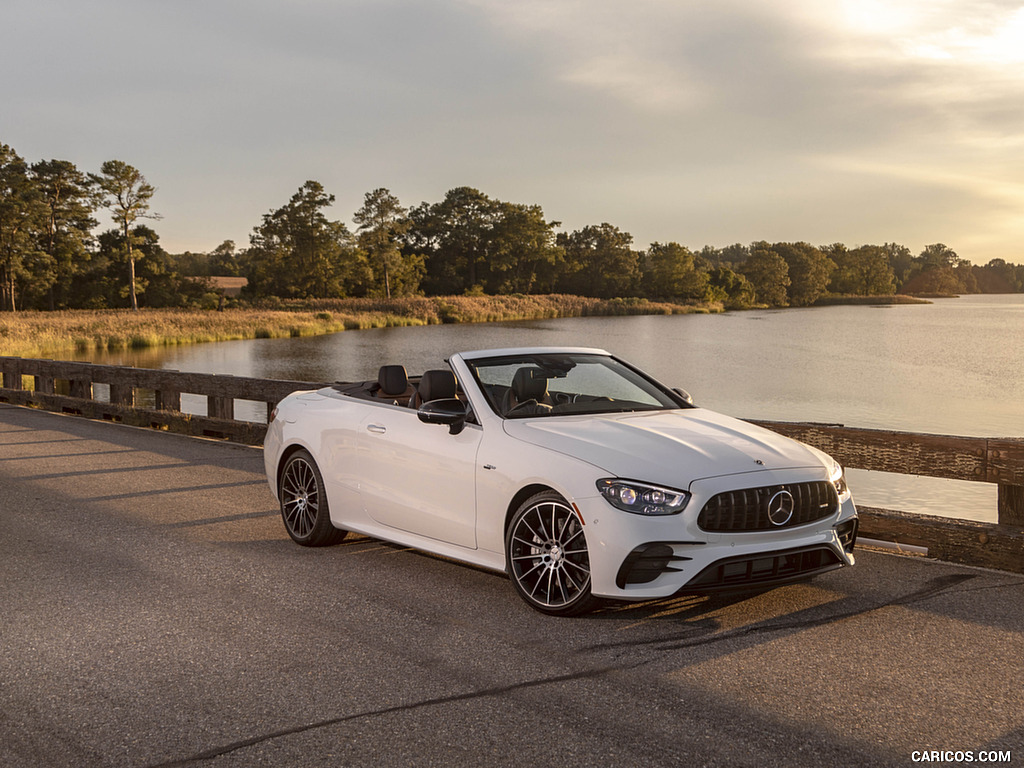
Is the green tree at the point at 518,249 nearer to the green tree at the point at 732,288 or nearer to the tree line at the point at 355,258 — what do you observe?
the tree line at the point at 355,258

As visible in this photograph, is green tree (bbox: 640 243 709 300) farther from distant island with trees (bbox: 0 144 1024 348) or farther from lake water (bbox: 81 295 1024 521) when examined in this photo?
lake water (bbox: 81 295 1024 521)

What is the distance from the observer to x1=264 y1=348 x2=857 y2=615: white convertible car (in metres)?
4.93

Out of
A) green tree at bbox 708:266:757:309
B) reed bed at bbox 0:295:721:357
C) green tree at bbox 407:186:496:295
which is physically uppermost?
green tree at bbox 407:186:496:295

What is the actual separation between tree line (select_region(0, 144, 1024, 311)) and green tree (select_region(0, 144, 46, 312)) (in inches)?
5.3

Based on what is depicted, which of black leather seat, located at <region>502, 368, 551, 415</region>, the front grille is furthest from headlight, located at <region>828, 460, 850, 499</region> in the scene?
black leather seat, located at <region>502, 368, 551, 415</region>

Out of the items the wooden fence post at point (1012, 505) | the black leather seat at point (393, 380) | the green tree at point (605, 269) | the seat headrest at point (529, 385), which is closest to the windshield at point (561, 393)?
the seat headrest at point (529, 385)

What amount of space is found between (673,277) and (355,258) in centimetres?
6203

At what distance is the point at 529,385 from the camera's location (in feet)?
20.7

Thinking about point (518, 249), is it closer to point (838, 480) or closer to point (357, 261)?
point (357, 261)

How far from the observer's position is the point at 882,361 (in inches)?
1838

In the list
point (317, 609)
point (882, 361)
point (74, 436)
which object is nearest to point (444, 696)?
point (317, 609)

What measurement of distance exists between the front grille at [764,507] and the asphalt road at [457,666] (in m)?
0.59

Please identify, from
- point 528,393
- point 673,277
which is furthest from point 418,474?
point 673,277

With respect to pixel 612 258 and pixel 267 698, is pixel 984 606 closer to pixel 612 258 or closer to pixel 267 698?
pixel 267 698
